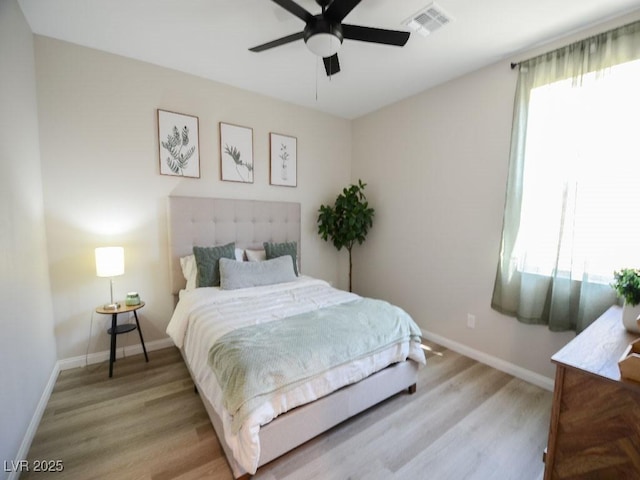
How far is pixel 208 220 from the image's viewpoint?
9.45ft

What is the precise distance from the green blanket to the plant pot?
42.7 inches

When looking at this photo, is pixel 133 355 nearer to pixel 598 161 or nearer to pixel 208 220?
pixel 208 220

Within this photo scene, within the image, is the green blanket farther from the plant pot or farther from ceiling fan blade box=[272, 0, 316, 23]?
ceiling fan blade box=[272, 0, 316, 23]

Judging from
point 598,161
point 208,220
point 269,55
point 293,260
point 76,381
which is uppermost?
point 269,55

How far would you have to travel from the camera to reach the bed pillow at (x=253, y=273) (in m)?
2.49

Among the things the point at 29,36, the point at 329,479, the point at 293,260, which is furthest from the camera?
the point at 293,260

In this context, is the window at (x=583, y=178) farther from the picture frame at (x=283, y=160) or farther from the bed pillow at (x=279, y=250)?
→ the picture frame at (x=283, y=160)

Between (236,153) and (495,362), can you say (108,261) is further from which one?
(495,362)

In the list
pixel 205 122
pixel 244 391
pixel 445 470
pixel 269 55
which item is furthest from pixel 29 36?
pixel 445 470

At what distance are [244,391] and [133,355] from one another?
2.02 metres

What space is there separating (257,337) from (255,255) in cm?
151

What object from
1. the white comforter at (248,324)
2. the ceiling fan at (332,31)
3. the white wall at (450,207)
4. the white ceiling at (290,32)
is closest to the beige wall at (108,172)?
the white ceiling at (290,32)

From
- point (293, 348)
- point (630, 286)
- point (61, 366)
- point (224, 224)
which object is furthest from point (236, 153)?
point (630, 286)

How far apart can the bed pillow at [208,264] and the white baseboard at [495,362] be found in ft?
7.66
